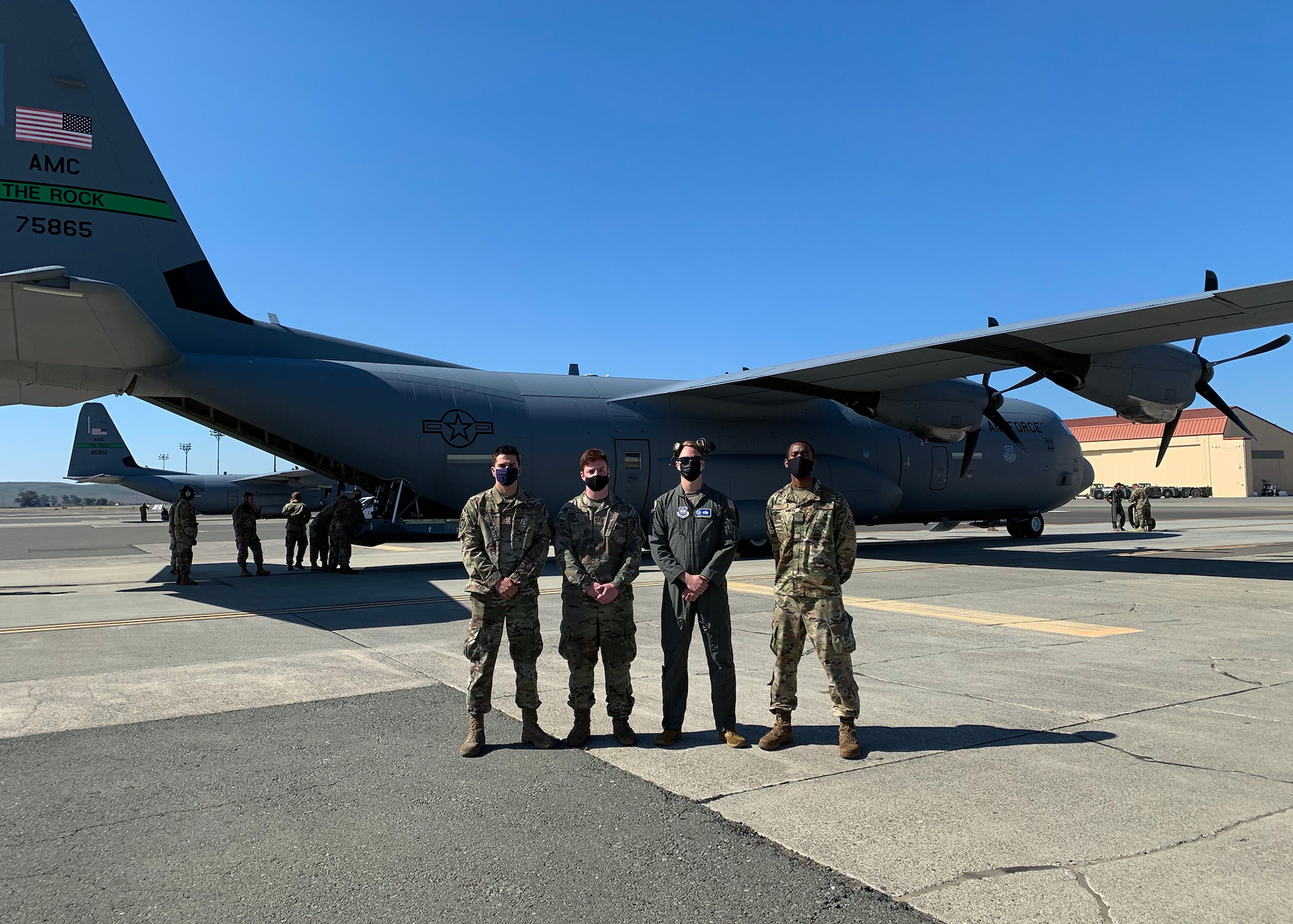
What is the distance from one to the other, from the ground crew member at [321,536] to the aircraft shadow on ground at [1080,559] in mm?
10697

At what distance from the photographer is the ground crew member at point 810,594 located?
16.7ft

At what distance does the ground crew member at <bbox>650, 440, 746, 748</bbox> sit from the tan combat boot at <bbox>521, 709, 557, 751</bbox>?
0.68m

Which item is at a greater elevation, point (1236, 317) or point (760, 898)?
point (1236, 317)

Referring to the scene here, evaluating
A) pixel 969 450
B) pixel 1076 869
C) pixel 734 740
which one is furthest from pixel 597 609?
pixel 969 450

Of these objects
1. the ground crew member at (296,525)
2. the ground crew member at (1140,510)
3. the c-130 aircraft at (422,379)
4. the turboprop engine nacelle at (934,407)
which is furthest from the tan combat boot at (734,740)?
the ground crew member at (1140,510)

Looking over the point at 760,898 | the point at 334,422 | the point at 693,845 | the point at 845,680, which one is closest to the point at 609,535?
the point at 845,680

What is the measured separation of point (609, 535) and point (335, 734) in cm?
217

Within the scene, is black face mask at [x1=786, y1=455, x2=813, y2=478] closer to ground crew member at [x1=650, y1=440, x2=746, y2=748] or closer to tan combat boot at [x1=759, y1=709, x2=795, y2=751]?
ground crew member at [x1=650, y1=440, x2=746, y2=748]

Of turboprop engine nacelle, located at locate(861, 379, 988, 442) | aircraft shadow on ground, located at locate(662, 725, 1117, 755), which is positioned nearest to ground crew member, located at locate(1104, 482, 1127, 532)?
turboprop engine nacelle, located at locate(861, 379, 988, 442)

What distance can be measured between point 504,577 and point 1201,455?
85503mm

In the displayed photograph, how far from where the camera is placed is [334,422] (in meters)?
15.2

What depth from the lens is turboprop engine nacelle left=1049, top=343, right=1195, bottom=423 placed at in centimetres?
1553

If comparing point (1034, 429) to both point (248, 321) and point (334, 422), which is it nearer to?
point (334, 422)

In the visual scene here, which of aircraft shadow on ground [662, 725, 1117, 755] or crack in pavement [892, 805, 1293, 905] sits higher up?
aircraft shadow on ground [662, 725, 1117, 755]
